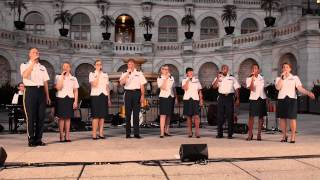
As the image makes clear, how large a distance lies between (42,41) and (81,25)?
1267 cm

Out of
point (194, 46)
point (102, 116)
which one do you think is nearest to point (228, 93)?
point (102, 116)

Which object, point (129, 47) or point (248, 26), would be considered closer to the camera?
point (129, 47)

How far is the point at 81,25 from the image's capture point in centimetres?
4762

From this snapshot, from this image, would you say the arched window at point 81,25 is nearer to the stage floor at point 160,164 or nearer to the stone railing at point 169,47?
the stone railing at point 169,47

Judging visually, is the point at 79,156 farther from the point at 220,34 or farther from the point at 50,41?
the point at 220,34

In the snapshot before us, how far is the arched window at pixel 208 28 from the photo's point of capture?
49384 millimetres

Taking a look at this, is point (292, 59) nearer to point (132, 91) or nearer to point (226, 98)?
point (226, 98)

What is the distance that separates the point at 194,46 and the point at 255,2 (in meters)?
15.5

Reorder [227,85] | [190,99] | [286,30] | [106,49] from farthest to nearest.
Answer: [106,49] → [286,30] → [190,99] → [227,85]

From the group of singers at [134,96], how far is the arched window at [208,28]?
38.5m

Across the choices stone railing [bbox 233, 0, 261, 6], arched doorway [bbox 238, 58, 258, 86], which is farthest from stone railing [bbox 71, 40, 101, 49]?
stone railing [bbox 233, 0, 261, 6]

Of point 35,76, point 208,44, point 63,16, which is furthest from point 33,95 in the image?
point 63,16

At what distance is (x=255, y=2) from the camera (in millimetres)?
49844

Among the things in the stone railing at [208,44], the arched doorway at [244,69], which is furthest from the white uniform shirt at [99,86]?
the stone railing at [208,44]
